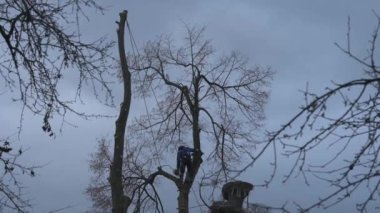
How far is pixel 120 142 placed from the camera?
41.2 ft

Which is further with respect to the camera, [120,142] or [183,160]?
[183,160]

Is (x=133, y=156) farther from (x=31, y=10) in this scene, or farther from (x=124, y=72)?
(x=31, y=10)

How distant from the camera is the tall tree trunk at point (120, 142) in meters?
12.4

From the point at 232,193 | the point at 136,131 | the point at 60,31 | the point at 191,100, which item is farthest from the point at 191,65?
the point at 60,31

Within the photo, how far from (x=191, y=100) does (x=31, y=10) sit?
13.8 metres

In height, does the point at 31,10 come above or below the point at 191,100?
below

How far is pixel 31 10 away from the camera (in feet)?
23.4

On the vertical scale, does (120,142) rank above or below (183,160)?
below

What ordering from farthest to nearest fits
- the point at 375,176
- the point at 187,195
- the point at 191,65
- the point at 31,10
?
the point at 191,65, the point at 187,195, the point at 31,10, the point at 375,176

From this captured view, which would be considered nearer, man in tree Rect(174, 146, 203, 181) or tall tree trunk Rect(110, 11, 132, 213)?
tall tree trunk Rect(110, 11, 132, 213)

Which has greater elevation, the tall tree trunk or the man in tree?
the man in tree

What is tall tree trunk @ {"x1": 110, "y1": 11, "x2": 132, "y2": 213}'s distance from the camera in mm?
12359

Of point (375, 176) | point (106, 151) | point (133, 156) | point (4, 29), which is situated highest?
point (106, 151)

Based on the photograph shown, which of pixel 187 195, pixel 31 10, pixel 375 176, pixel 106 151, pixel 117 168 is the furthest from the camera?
pixel 106 151
